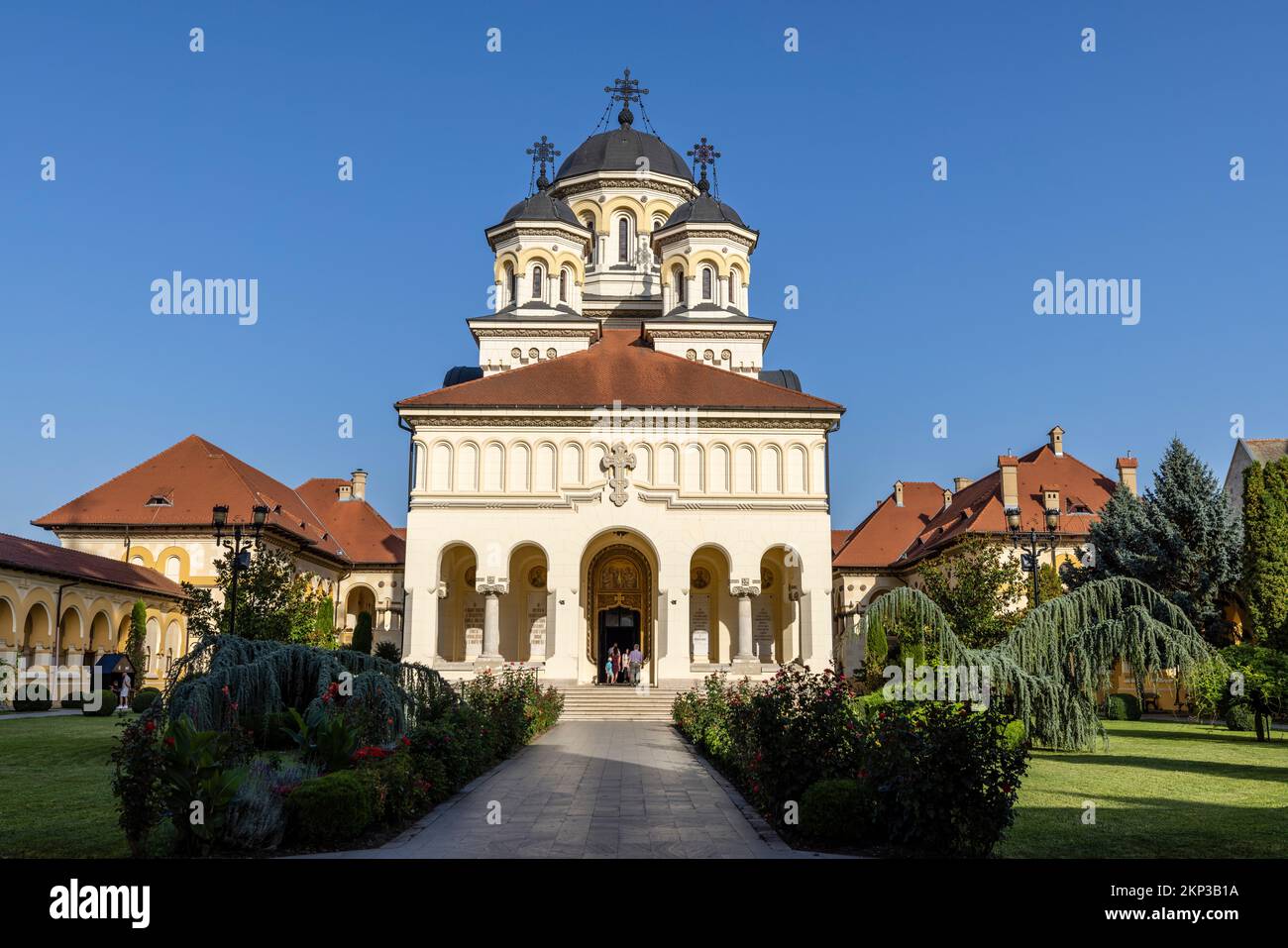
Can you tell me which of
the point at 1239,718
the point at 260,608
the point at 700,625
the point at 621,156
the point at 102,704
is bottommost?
the point at 102,704

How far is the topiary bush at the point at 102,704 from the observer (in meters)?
30.7

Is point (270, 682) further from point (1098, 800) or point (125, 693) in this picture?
point (125, 693)

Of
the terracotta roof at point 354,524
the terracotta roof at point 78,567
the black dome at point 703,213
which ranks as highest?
the black dome at point 703,213

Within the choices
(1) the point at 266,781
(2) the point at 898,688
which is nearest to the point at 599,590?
(2) the point at 898,688

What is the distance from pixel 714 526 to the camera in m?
39.3

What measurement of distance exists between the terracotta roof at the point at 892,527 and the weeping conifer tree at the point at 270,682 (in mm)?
44410

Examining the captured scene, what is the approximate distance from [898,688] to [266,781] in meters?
10.8

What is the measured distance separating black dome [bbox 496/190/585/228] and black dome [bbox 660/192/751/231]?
179 inches

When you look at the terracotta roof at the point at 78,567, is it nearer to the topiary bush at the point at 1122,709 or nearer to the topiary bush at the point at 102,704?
the topiary bush at the point at 102,704

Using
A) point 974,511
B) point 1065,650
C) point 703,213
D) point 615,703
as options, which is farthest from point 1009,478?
point 1065,650

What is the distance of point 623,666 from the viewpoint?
41844 millimetres

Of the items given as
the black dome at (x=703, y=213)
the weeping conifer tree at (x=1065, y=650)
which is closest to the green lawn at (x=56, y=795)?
the weeping conifer tree at (x=1065, y=650)

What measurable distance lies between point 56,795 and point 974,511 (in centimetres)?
4304
